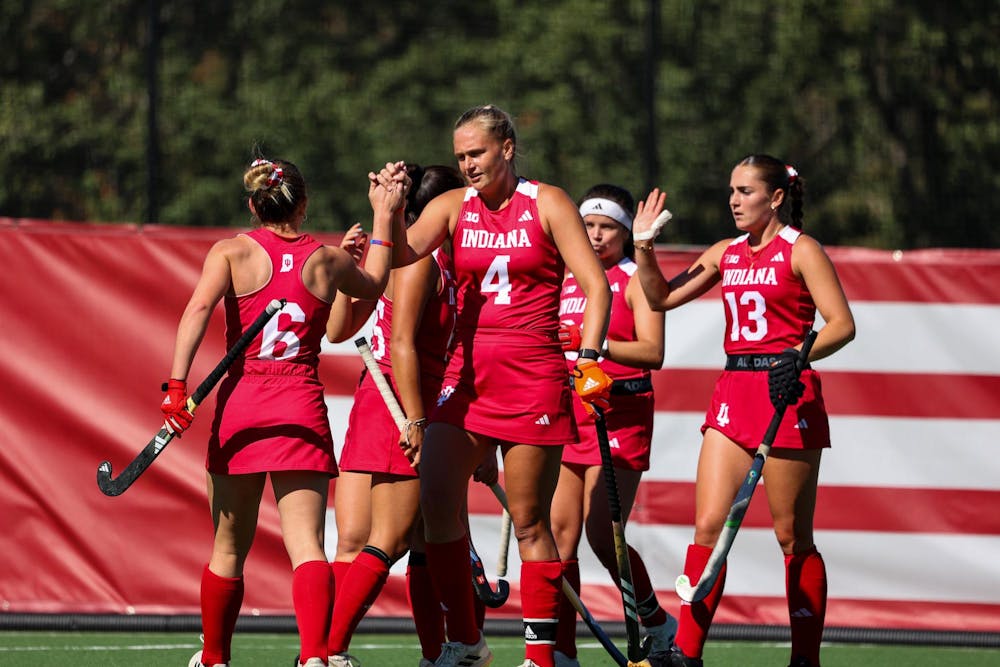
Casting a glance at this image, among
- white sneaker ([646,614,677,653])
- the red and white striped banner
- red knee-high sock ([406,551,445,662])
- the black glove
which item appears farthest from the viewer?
the red and white striped banner

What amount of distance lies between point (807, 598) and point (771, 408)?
769 millimetres

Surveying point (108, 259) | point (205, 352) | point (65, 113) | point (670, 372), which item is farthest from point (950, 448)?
point (65, 113)

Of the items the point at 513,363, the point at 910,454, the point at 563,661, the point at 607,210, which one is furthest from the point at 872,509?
the point at 513,363

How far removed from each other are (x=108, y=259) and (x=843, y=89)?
7.70 m

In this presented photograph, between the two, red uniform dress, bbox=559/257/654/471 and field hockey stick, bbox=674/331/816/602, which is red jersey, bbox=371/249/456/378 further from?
field hockey stick, bbox=674/331/816/602

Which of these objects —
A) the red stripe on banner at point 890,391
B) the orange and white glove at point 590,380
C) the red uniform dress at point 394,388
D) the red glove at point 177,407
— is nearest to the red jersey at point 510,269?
the orange and white glove at point 590,380

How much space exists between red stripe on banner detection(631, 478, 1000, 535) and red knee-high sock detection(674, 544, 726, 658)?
1.96m

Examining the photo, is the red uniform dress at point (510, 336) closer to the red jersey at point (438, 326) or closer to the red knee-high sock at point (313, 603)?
the red jersey at point (438, 326)

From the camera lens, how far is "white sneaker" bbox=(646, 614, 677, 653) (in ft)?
21.9

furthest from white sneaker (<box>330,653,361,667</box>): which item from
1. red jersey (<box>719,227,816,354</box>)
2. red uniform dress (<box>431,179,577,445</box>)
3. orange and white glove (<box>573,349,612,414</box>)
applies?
red jersey (<box>719,227,816,354</box>)

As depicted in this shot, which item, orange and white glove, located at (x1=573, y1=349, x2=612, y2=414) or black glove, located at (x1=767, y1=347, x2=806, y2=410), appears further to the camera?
black glove, located at (x1=767, y1=347, x2=806, y2=410)

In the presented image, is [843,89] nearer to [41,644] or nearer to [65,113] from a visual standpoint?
[65,113]

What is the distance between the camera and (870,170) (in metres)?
12.6

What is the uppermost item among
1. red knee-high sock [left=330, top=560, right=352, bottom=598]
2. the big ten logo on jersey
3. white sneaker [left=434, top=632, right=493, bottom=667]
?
the big ten logo on jersey
